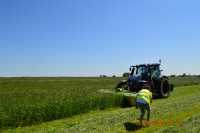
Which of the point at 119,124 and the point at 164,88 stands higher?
the point at 164,88

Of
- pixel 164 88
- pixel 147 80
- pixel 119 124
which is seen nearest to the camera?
pixel 119 124

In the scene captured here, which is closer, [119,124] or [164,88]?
[119,124]

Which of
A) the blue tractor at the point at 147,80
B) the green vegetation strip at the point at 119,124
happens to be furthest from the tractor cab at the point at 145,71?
the green vegetation strip at the point at 119,124

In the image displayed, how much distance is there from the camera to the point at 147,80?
27.3 m

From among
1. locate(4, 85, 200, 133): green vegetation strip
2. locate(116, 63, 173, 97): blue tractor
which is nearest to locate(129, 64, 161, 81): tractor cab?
locate(116, 63, 173, 97): blue tractor

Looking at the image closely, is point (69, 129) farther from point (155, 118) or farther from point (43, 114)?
point (155, 118)

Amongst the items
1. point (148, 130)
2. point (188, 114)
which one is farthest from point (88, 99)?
point (148, 130)

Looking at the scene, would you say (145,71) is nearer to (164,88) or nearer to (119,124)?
(164,88)

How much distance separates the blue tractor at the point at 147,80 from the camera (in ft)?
85.3

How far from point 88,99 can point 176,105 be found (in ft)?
16.9

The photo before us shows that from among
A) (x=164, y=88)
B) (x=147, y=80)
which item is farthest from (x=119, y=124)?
(x=164, y=88)

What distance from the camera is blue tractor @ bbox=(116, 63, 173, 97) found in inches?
1023

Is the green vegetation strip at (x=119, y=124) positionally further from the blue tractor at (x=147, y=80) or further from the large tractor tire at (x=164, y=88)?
the large tractor tire at (x=164, y=88)

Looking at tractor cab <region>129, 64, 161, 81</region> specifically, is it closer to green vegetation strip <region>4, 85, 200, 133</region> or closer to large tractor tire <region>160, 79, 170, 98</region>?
large tractor tire <region>160, 79, 170, 98</region>
